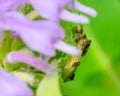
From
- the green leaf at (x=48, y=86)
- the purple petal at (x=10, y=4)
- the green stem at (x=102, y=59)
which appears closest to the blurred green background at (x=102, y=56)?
the green stem at (x=102, y=59)

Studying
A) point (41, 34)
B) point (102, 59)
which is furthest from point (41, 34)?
point (102, 59)

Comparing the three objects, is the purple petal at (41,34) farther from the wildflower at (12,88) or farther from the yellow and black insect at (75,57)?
the yellow and black insect at (75,57)

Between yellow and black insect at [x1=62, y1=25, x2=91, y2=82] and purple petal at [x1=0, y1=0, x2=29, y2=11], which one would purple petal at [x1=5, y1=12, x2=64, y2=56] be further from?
yellow and black insect at [x1=62, y1=25, x2=91, y2=82]

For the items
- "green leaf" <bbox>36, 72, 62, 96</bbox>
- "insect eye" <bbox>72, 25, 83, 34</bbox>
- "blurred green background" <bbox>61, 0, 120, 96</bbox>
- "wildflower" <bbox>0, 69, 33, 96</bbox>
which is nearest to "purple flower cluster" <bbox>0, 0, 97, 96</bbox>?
"wildflower" <bbox>0, 69, 33, 96</bbox>

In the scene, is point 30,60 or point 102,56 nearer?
point 30,60

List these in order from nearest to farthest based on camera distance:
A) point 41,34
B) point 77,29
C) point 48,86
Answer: point 41,34
point 48,86
point 77,29

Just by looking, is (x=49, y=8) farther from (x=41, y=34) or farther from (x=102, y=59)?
(x=102, y=59)
